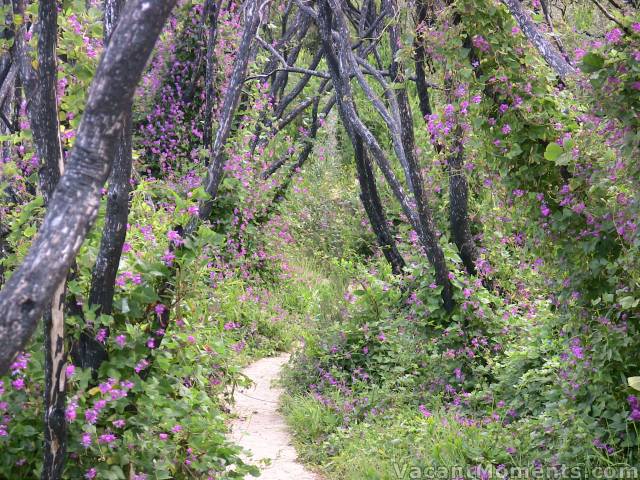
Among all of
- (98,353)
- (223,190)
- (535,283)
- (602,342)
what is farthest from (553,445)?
(223,190)

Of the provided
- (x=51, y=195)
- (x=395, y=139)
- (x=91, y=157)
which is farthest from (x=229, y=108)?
(x=395, y=139)

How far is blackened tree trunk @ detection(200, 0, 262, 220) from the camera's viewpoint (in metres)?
4.45

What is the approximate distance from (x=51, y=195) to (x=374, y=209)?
523cm

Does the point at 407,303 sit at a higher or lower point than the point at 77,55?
lower

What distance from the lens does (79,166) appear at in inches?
84.0

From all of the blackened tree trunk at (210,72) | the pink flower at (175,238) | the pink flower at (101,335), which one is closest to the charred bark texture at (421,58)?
the blackened tree trunk at (210,72)

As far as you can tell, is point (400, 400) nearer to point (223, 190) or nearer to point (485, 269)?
point (485, 269)

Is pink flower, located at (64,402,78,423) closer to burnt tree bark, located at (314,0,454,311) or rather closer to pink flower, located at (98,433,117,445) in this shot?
pink flower, located at (98,433,117,445)

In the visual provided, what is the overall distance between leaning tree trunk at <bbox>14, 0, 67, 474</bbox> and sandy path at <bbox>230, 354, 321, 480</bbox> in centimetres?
161

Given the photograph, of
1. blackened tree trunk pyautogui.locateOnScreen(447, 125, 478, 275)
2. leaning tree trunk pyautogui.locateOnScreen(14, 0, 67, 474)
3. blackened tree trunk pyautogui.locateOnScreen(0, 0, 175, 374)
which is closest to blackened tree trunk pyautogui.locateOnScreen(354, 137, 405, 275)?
blackened tree trunk pyautogui.locateOnScreen(447, 125, 478, 275)

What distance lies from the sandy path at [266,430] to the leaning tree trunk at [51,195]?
5.30 ft

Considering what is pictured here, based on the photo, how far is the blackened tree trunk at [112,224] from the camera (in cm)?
337

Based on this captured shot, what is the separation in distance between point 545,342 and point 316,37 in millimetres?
9878

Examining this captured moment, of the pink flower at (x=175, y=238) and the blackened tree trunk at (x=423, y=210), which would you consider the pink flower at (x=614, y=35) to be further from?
the blackened tree trunk at (x=423, y=210)
